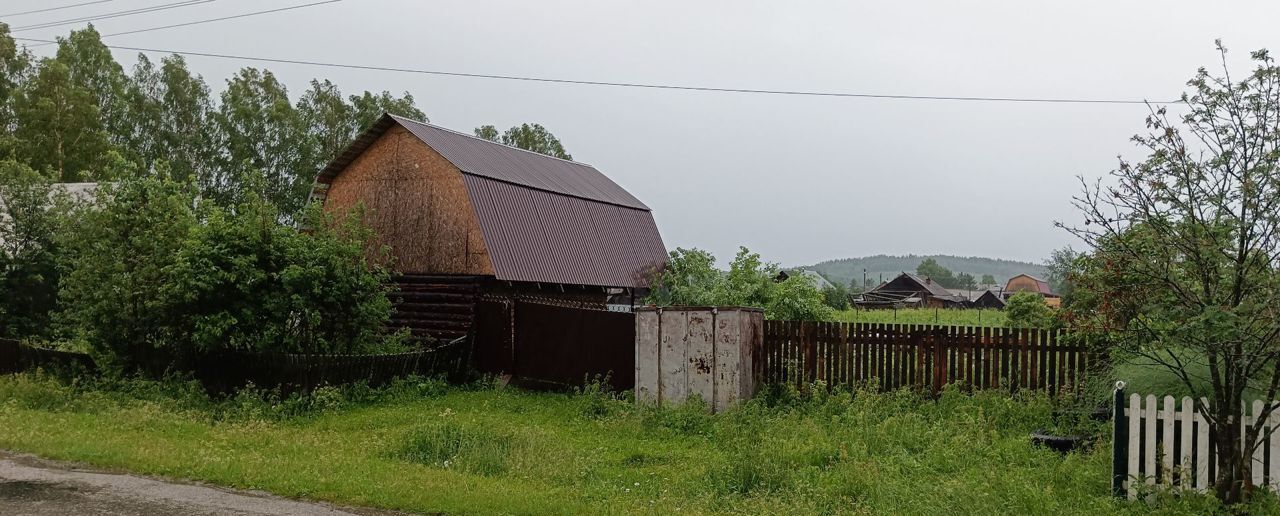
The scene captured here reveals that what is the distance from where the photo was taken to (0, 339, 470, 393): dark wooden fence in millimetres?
14219

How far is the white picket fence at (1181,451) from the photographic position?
772 centimetres

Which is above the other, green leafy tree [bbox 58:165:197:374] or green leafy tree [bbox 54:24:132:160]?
green leafy tree [bbox 54:24:132:160]

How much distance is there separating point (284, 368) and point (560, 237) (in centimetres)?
836

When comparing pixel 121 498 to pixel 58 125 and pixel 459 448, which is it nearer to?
pixel 459 448

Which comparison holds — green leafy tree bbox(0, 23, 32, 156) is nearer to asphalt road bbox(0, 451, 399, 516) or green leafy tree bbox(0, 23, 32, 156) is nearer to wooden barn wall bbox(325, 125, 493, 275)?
wooden barn wall bbox(325, 125, 493, 275)

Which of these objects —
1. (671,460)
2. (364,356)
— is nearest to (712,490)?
(671,460)

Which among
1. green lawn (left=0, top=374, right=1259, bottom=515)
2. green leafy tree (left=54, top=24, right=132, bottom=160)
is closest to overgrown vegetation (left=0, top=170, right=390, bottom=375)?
green lawn (left=0, top=374, right=1259, bottom=515)

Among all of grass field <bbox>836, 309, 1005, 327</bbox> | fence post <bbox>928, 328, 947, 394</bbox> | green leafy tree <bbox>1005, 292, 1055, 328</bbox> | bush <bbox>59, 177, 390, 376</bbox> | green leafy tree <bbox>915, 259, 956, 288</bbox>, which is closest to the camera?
fence post <bbox>928, 328, 947, 394</bbox>

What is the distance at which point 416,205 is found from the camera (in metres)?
19.3

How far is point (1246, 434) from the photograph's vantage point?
301 inches

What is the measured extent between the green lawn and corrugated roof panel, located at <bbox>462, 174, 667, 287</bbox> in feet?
16.2

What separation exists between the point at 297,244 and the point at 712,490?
956 centimetres

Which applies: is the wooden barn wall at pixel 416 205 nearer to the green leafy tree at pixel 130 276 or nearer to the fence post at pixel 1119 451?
the green leafy tree at pixel 130 276

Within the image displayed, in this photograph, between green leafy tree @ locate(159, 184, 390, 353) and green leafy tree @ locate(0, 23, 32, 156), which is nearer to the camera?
green leafy tree @ locate(159, 184, 390, 353)
